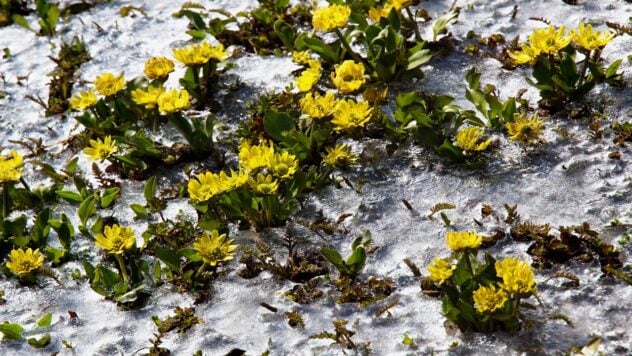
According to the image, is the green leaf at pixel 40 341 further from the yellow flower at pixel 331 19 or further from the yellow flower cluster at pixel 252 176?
the yellow flower at pixel 331 19

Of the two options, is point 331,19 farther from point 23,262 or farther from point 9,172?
point 23,262

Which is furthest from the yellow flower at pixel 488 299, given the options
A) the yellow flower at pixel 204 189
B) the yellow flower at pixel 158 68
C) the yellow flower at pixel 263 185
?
the yellow flower at pixel 158 68

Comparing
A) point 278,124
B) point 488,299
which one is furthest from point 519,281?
point 278,124

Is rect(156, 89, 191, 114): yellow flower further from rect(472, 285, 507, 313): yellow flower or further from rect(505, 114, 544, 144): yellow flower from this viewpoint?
rect(472, 285, 507, 313): yellow flower

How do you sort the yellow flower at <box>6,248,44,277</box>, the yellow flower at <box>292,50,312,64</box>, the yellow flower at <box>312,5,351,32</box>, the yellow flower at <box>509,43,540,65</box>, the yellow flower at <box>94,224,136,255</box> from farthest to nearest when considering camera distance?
the yellow flower at <box>292,50,312,64</box>
the yellow flower at <box>312,5,351,32</box>
the yellow flower at <box>509,43,540,65</box>
the yellow flower at <box>6,248,44,277</box>
the yellow flower at <box>94,224,136,255</box>

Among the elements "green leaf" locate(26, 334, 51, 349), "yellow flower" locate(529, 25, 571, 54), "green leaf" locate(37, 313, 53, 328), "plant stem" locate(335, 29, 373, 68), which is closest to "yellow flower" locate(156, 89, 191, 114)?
"plant stem" locate(335, 29, 373, 68)

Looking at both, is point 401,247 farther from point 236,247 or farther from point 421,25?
point 421,25
